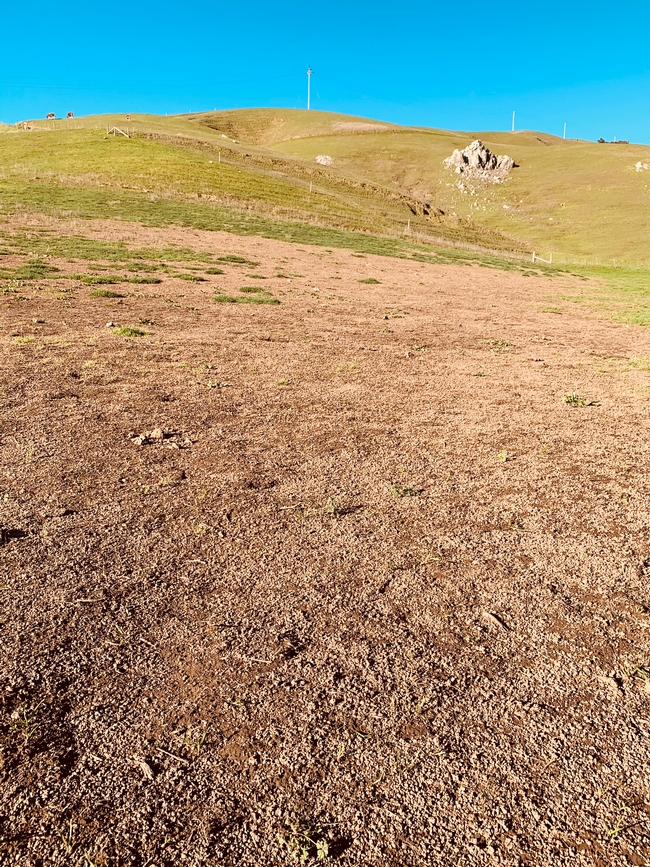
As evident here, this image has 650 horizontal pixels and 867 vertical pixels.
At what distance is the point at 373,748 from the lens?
260cm

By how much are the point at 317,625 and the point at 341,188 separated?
7285cm

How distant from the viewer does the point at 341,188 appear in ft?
224

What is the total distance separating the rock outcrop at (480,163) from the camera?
9019 cm

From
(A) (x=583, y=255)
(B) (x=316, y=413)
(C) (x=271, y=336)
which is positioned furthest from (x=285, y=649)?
(A) (x=583, y=255)

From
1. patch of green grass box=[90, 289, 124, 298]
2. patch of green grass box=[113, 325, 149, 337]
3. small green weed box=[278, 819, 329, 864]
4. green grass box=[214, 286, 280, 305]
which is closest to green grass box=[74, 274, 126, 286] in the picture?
patch of green grass box=[90, 289, 124, 298]

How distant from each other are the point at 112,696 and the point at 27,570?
1.42 metres

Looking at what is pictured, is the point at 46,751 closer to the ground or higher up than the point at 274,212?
closer to the ground

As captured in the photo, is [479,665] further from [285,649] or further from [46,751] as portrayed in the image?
[46,751]

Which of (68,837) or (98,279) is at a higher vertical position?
(98,279)

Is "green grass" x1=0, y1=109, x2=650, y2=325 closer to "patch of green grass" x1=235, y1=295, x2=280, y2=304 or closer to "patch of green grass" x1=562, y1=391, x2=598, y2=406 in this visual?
"patch of green grass" x1=235, y1=295, x2=280, y2=304

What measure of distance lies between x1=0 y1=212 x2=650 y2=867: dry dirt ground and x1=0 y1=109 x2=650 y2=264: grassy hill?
1176 inches

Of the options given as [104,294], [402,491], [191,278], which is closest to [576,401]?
[402,491]

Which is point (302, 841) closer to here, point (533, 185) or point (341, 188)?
point (341, 188)

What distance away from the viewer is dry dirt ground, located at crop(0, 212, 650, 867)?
2301 millimetres
